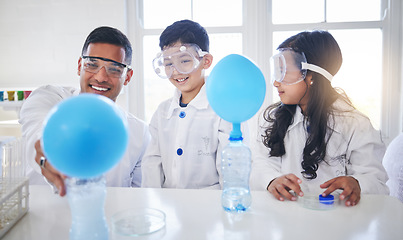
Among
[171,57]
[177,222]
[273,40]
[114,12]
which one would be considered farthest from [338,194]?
[114,12]

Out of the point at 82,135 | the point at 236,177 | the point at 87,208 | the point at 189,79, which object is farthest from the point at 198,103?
the point at 82,135

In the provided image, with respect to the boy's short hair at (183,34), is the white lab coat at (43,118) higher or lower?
lower

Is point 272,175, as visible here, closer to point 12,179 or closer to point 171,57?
point 171,57

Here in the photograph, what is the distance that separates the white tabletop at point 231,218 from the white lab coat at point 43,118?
449mm

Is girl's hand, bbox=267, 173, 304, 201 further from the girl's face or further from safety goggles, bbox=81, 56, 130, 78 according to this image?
safety goggles, bbox=81, 56, 130, 78

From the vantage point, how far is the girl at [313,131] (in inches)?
53.3

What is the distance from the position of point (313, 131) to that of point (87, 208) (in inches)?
42.2

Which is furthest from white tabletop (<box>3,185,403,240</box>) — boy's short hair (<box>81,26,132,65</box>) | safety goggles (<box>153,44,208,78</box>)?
boy's short hair (<box>81,26,132,65</box>)

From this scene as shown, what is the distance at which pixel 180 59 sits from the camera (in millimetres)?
1480

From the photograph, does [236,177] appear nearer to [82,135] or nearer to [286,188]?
[286,188]

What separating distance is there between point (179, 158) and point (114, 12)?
1817 millimetres

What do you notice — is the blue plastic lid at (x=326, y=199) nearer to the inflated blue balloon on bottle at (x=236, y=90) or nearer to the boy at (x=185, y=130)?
the inflated blue balloon on bottle at (x=236, y=90)

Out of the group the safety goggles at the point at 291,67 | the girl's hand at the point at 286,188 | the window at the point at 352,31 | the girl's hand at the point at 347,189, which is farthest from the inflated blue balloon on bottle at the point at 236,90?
the window at the point at 352,31

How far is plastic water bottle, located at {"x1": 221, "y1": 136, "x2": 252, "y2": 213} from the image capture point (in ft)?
3.03
